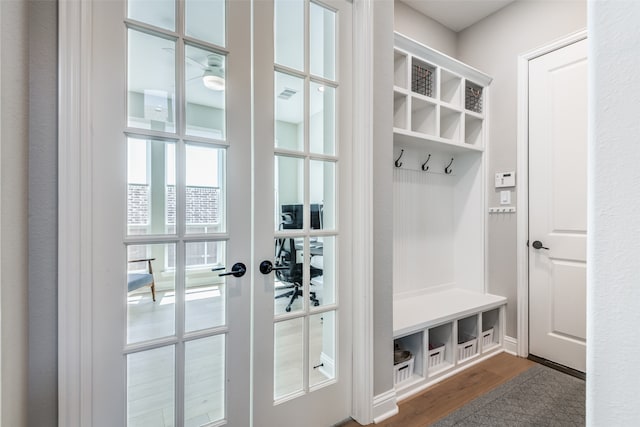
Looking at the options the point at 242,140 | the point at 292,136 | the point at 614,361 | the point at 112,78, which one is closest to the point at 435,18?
the point at 292,136

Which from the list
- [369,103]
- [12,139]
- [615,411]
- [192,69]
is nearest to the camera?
[615,411]

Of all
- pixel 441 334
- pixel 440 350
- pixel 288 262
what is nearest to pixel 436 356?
pixel 440 350

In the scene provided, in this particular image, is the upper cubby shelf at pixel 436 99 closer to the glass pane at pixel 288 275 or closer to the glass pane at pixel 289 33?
the glass pane at pixel 289 33

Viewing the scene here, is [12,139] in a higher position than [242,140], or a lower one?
lower

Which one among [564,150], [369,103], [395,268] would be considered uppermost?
[369,103]

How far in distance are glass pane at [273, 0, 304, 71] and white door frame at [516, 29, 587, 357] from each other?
2.11 meters

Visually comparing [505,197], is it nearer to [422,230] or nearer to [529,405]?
[422,230]

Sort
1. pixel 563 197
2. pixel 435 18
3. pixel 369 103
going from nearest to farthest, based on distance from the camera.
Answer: pixel 369 103 → pixel 563 197 → pixel 435 18

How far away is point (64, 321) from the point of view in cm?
98

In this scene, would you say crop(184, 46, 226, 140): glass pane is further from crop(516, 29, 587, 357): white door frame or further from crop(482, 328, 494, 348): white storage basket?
crop(482, 328, 494, 348): white storage basket

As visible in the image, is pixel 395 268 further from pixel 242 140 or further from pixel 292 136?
pixel 242 140

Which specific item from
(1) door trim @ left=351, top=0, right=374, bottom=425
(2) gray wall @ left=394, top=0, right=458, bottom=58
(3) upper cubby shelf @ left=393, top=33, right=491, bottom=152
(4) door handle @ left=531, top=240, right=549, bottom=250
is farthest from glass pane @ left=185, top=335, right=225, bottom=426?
(2) gray wall @ left=394, top=0, right=458, bottom=58

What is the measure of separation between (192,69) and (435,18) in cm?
260

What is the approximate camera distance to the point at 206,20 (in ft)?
4.22
